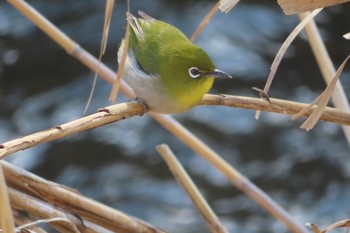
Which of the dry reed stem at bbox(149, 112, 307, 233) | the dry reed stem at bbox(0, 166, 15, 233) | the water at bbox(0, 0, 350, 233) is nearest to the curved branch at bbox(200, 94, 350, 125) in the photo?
the dry reed stem at bbox(0, 166, 15, 233)

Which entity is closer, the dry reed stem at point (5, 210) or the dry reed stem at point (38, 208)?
the dry reed stem at point (5, 210)

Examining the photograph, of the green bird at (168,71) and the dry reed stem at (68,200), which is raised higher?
the green bird at (168,71)

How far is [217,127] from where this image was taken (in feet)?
21.3

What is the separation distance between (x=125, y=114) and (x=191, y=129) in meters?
4.01

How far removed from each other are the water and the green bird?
2963 millimetres

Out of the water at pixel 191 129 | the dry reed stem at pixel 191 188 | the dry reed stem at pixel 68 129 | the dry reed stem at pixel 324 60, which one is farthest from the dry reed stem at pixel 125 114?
the water at pixel 191 129

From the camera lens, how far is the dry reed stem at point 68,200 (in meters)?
2.63

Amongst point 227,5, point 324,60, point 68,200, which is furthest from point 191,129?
point 227,5

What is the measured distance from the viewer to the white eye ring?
2.85 meters

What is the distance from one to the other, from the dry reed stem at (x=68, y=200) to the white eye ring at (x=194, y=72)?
579 millimetres

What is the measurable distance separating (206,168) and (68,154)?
3.76 feet

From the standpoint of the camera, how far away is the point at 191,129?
639 cm

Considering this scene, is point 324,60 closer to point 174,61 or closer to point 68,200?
point 174,61

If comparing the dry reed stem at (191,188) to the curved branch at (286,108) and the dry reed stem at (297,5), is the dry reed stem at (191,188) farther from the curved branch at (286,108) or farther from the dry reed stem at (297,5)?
the dry reed stem at (297,5)
